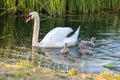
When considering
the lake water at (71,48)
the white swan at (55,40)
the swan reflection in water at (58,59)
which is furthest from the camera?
the white swan at (55,40)

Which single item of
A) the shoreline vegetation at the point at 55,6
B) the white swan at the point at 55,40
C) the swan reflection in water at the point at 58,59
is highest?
the shoreline vegetation at the point at 55,6

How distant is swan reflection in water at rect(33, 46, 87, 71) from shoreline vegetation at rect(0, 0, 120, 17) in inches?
225

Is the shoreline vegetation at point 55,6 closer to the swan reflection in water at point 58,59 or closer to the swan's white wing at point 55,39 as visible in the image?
the swan's white wing at point 55,39

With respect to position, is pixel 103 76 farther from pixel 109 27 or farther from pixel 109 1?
pixel 109 1

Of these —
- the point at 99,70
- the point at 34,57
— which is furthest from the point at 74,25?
the point at 99,70

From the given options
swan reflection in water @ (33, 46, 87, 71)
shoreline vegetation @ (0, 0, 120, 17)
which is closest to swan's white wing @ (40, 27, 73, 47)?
swan reflection in water @ (33, 46, 87, 71)

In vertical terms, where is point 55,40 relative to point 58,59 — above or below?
above

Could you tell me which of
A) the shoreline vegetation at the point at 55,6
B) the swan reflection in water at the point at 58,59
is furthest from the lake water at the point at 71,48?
the shoreline vegetation at the point at 55,6

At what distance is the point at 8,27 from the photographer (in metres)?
17.8

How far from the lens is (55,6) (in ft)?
66.5

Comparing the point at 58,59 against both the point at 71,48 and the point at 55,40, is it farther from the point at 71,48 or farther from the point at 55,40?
the point at 55,40

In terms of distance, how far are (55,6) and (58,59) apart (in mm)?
8255

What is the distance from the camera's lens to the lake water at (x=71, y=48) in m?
11.3

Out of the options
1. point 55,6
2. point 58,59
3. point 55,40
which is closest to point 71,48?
point 55,40
